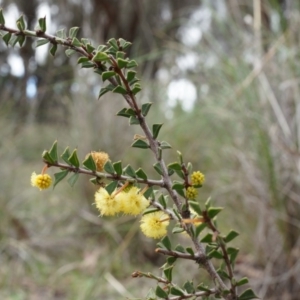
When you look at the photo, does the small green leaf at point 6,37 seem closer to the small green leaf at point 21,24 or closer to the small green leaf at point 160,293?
the small green leaf at point 21,24

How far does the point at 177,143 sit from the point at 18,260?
0.78m

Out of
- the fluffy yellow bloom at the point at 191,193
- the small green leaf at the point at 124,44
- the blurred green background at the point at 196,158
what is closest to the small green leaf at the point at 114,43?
the small green leaf at the point at 124,44

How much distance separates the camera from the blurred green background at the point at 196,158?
47.1 inches

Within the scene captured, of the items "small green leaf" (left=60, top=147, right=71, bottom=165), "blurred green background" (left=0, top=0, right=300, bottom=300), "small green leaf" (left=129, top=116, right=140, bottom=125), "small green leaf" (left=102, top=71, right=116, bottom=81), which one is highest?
"blurred green background" (left=0, top=0, right=300, bottom=300)

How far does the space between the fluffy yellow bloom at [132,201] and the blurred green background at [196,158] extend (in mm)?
690

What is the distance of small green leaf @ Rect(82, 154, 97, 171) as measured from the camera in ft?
0.97

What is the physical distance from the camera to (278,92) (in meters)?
1.34

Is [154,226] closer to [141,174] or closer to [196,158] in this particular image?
[141,174]

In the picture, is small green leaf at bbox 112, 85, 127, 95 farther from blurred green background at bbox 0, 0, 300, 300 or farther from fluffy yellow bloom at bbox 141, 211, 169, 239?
blurred green background at bbox 0, 0, 300, 300

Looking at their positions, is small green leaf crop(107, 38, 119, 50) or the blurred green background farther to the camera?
the blurred green background

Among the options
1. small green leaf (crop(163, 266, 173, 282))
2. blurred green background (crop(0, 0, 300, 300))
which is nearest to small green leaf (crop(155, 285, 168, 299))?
small green leaf (crop(163, 266, 173, 282))

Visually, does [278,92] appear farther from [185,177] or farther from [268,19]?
[185,177]

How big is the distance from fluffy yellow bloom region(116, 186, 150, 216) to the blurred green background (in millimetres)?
690

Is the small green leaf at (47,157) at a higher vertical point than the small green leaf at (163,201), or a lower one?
higher
